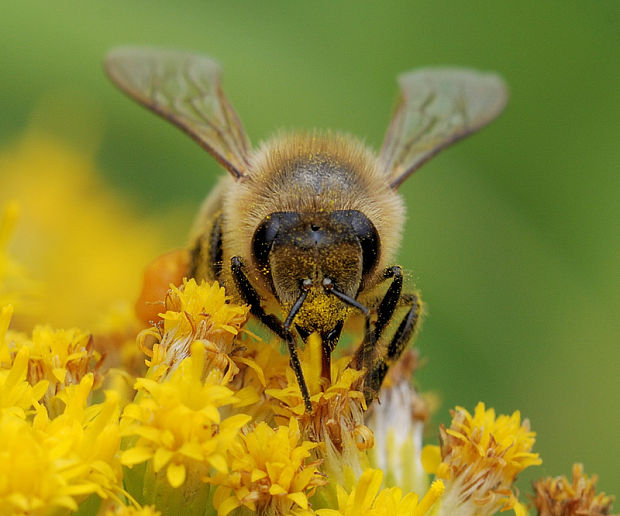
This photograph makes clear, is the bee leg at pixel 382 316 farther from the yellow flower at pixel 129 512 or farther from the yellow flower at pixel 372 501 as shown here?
the yellow flower at pixel 129 512

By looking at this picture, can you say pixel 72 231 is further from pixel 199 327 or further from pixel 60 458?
pixel 60 458

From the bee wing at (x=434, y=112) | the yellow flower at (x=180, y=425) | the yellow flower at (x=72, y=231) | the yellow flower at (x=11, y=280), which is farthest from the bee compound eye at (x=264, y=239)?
the yellow flower at (x=72, y=231)

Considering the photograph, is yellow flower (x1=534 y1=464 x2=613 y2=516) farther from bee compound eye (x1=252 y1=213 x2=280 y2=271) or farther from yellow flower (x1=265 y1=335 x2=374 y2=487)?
bee compound eye (x1=252 y1=213 x2=280 y2=271)

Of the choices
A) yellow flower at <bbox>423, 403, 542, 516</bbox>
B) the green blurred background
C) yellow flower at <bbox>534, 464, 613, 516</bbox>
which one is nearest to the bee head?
yellow flower at <bbox>423, 403, 542, 516</bbox>

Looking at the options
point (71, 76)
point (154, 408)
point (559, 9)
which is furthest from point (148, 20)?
point (154, 408)

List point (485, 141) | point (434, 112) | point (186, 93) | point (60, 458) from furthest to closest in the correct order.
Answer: point (485, 141), point (434, 112), point (186, 93), point (60, 458)

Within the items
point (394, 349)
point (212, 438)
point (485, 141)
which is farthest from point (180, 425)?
point (485, 141)

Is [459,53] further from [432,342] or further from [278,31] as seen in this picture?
[432,342]

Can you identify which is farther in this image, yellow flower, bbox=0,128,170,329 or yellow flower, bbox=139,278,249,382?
yellow flower, bbox=0,128,170,329
